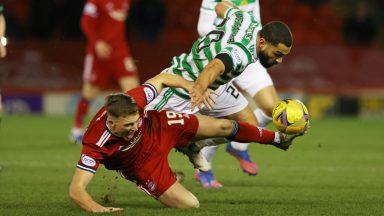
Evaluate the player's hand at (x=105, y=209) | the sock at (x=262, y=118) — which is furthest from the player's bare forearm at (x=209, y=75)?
the sock at (x=262, y=118)

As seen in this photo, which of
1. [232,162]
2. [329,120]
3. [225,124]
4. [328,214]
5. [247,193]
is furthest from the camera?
[329,120]

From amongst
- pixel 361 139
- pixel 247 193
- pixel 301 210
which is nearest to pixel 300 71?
pixel 361 139

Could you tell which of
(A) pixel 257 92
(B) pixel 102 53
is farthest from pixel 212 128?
(B) pixel 102 53

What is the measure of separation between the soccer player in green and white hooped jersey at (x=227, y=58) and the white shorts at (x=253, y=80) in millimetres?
558

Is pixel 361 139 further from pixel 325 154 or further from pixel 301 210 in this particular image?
pixel 301 210

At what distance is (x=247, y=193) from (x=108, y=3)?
6.53 meters

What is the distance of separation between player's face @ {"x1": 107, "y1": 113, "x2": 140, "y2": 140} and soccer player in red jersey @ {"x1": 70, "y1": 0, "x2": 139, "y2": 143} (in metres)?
6.52

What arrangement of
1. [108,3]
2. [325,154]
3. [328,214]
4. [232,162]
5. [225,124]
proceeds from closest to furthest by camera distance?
1. [328,214]
2. [225,124]
3. [232,162]
4. [325,154]
5. [108,3]

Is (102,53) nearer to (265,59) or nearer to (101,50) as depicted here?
(101,50)

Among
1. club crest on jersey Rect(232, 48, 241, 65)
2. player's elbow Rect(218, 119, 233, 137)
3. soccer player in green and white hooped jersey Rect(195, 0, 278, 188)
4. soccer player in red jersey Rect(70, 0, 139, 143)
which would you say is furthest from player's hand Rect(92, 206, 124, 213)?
soccer player in red jersey Rect(70, 0, 139, 143)

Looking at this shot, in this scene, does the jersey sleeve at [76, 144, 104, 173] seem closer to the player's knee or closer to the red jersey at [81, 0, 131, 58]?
the player's knee

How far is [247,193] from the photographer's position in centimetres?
881

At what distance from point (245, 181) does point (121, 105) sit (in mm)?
2913

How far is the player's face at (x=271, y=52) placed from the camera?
25.2ft
